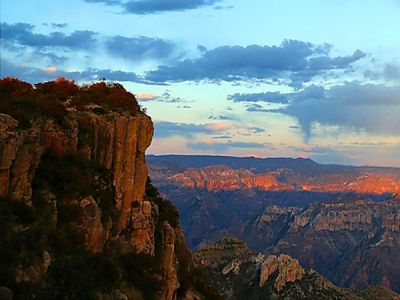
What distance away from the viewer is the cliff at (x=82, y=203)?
2055 cm

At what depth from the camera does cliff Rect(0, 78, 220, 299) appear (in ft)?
67.4

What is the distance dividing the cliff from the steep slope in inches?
3290

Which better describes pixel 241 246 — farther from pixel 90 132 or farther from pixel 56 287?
pixel 56 287

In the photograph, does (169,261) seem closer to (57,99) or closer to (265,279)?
(57,99)

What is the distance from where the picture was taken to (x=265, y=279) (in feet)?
420

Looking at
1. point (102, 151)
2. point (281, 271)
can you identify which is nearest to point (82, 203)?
point (102, 151)

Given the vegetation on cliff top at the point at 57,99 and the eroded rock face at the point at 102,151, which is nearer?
the eroded rock face at the point at 102,151

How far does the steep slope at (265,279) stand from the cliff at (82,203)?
Answer: 274 feet

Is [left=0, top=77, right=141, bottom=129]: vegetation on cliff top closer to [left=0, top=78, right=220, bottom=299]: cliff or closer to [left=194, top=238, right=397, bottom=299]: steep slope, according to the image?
[left=0, top=78, right=220, bottom=299]: cliff

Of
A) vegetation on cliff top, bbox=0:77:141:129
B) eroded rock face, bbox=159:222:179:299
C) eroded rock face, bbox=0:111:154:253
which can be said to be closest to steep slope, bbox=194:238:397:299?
vegetation on cliff top, bbox=0:77:141:129

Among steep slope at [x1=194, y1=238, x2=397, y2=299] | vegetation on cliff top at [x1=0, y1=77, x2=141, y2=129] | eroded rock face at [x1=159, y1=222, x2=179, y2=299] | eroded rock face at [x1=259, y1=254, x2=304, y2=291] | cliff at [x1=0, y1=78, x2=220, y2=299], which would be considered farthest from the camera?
eroded rock face at [x1=259, y1=254, x2=304, y2=291]

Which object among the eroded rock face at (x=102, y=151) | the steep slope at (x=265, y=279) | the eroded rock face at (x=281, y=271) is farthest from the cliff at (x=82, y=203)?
the eroded rock face at (x=281, y=271)

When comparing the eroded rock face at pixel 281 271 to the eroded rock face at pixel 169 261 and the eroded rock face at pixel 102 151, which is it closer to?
the eroded rock face at pixel 169 261

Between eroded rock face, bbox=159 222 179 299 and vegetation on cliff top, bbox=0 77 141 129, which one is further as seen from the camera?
eroded rock face, bbox=159 222 179 299
